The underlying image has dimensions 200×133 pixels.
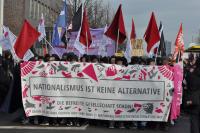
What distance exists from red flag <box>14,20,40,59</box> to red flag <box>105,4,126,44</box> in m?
2.12

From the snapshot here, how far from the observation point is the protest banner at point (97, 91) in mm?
12344

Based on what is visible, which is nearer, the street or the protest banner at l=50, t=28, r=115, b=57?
the street

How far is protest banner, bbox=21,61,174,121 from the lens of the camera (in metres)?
12.3

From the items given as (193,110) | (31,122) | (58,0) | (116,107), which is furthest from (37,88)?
(58,0)

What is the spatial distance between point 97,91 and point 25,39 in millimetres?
2599

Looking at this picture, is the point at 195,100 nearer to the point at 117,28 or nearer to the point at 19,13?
the point at 117,28

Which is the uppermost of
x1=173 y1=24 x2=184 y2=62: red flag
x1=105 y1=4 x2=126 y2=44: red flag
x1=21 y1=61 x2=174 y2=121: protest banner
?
x1=105 y1=4 x2=126 y2=44: red flag

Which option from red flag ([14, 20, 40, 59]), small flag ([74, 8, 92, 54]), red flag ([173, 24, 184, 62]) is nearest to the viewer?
red flag ([14, 20, 40, 59])

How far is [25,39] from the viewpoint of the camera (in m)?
13.6

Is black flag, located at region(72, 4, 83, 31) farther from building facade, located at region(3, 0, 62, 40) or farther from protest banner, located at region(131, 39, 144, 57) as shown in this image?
building facade, located at region(3, 0, 62, 40)

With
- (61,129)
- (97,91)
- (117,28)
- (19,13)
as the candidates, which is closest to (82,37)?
(117,28)

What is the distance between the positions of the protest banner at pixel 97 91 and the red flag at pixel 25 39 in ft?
2.56

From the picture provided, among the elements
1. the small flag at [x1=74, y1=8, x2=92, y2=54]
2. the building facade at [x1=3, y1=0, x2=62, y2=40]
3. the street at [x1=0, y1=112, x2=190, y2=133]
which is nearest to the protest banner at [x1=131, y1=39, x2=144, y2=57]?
the small flag at [x1=74, y1=8, x2=92, y2=54]

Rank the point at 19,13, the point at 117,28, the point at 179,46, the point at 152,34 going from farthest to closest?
the point at 19,13 → the point at 179,46 → the point at 117,28 → the point at 152,34
